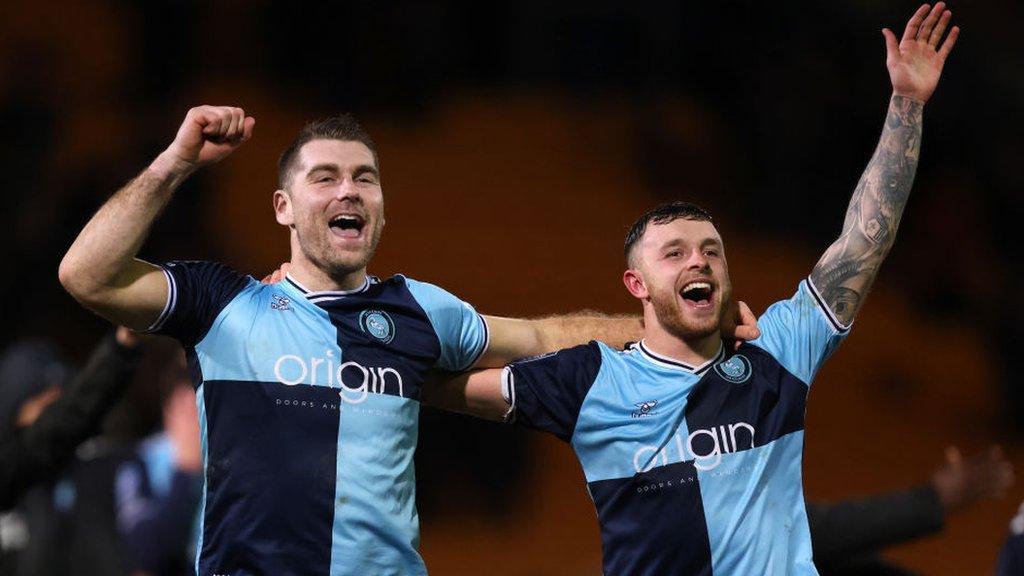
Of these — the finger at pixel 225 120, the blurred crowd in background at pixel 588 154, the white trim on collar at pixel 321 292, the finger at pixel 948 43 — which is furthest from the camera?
the blurred crowd in background at pixel 588 154

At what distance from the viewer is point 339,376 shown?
4648 mm

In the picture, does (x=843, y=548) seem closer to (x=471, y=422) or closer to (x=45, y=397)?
(x=45, y=397)

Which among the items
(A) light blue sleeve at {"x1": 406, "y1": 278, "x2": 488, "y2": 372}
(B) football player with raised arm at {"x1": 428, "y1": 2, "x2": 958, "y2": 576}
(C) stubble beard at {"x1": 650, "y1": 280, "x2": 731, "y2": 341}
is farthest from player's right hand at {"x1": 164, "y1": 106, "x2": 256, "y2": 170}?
(C) stubble beard at {"x1": 650, "y1": 280, "x2": 731, "y2": 341}

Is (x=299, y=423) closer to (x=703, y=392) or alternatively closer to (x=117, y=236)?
(x=117, y=236)

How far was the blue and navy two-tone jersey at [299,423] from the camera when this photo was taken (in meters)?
4.47

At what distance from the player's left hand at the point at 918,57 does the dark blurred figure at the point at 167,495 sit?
154 inches

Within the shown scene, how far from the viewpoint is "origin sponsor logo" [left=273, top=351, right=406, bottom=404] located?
461 centimetres

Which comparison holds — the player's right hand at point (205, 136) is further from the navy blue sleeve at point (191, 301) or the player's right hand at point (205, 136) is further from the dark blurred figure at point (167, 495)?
the dark blurred figure at point (167, 495)

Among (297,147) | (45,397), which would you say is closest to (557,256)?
(45,397)

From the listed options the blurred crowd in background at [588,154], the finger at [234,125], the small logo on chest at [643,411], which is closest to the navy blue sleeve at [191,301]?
the finger at [234,125]

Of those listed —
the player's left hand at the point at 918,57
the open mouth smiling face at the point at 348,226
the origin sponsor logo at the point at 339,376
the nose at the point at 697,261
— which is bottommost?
the origin sponsor logo at the point at 339,376

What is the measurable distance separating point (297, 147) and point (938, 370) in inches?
331

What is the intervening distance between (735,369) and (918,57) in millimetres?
1290

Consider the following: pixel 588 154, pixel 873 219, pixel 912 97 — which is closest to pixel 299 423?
pixel 873 219
